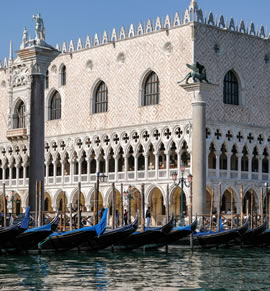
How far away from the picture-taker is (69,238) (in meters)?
16.4

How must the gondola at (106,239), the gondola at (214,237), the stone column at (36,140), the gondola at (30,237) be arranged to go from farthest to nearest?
the stone column at (36,140)
the gondola at (214,237)
the gondola at (106,239)
the gondola at (30,237)

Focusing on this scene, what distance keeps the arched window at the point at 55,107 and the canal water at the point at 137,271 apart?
1402cm

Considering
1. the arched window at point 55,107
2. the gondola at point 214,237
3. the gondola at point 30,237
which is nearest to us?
the gondola at point 30,237

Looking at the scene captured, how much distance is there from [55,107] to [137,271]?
707 inches

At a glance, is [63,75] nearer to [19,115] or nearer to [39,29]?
[19,115]

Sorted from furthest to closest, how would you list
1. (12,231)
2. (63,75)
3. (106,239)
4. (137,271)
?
(63,75), (106,239), (12,231), (137,271)

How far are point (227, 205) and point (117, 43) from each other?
6.56 m

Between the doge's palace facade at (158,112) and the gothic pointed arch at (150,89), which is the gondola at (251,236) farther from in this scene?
the gothic pointed arch at (150,89)

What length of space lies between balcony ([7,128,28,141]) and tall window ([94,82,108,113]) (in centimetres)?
344

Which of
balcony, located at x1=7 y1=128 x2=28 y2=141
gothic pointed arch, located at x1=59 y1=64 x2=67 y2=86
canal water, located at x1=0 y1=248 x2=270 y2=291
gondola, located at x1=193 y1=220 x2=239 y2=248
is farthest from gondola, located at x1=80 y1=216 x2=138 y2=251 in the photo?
balcony, located at x1=7 y1=128 x2=28 y2=141

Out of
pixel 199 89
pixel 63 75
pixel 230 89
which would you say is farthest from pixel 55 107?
pixel 199 89

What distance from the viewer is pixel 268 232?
20.3 metres

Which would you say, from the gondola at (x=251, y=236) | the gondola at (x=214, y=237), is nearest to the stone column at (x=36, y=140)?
the gondola at (x=214, y=237)

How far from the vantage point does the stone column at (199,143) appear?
851 inches
